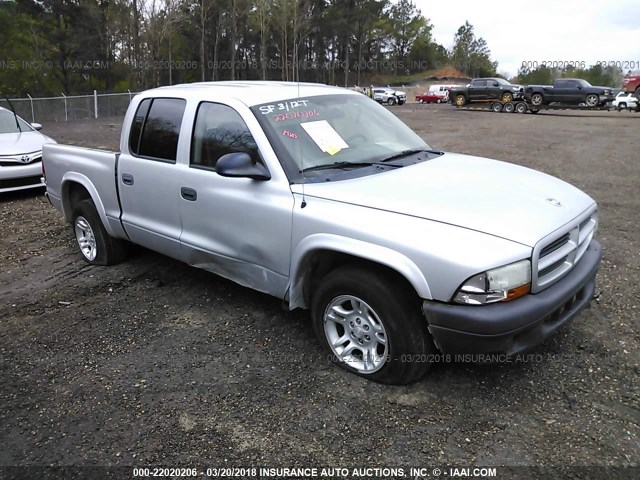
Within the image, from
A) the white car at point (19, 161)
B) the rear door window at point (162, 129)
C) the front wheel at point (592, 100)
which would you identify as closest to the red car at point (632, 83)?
the front wheel at point (592, 100)

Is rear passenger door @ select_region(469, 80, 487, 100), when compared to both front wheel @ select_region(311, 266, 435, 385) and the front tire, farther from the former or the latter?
front wheel @ select_region(311, 266, 435, 385)

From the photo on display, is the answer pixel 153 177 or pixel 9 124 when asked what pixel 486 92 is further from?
pixel 153 177

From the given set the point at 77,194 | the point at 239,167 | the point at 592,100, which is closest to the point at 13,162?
the point at 77,194

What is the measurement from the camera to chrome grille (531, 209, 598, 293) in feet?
9.21

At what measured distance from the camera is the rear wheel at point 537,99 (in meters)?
29.2

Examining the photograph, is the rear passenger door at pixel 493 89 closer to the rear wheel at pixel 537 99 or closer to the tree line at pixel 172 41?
the rear wheel at pixel 537 99

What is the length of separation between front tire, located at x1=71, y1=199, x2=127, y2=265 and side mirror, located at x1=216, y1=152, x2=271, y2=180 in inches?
94.9

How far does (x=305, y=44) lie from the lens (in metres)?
77.0

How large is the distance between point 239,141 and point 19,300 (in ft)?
8.73

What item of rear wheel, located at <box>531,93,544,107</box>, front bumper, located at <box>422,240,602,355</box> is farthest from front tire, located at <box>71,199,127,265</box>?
rear wheel, located at <box>531,93,544,107</box>

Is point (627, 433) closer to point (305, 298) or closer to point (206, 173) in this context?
point (305, 298)

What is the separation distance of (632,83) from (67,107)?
32.0 metres

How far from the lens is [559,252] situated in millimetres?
2998

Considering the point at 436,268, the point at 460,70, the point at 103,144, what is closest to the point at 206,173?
the point at 436,268
